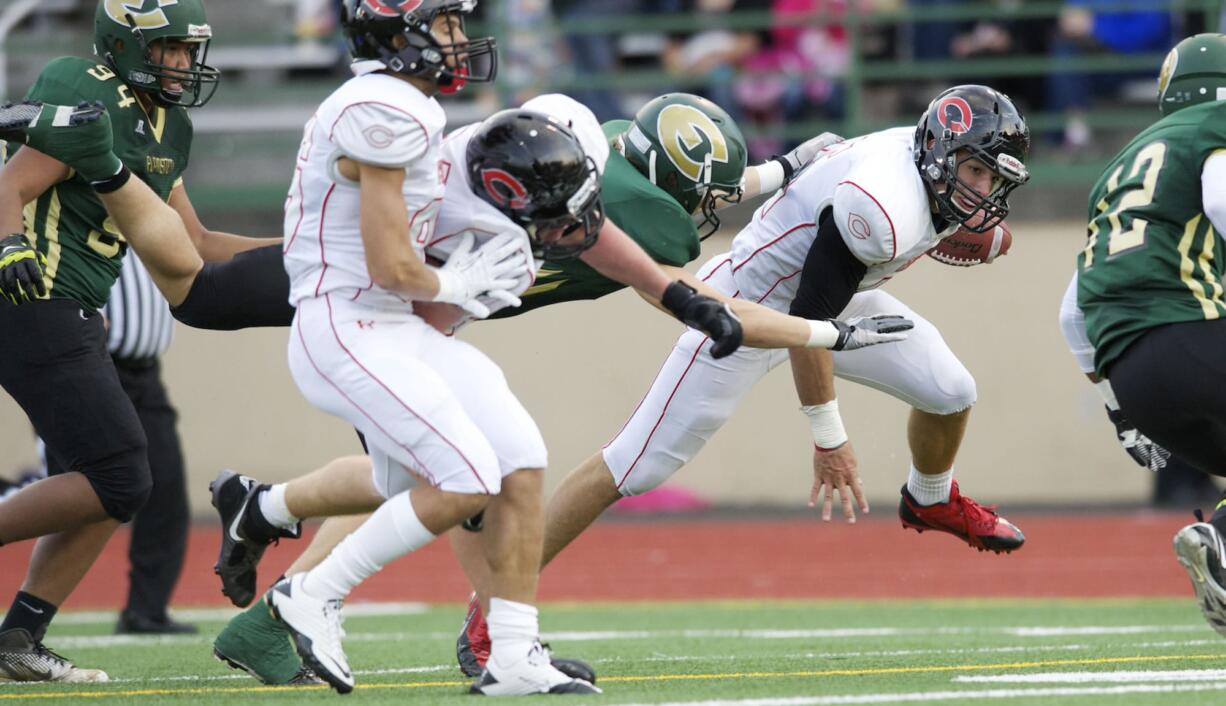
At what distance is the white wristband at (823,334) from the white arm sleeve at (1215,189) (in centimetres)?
97

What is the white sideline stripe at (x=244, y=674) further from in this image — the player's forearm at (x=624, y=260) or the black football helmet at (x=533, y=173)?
the black football helmet at (x=533, y=173)

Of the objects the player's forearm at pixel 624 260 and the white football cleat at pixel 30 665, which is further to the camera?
the white football cleat at pixel 30 665

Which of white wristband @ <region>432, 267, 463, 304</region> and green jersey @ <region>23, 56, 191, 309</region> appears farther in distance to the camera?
green jersey @ <region>23, 56, 191, 309</region>

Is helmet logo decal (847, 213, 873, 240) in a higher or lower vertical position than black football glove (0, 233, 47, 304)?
lower

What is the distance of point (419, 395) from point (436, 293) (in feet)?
0.82

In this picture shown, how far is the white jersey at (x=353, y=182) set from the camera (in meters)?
3.89

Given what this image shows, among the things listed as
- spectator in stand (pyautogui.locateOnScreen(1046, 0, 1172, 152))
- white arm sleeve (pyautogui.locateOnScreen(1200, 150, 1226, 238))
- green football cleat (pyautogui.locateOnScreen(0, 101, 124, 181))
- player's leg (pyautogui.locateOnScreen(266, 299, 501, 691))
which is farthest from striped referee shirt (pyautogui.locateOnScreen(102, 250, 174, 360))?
spectator in stand (pyautogui.locateOnScreen(1046, 0, 1172, 152))

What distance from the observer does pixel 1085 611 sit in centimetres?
757

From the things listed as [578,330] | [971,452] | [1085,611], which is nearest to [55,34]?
[578,330]

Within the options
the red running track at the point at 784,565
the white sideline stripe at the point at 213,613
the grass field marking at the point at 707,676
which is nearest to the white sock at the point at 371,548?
the grass field marking at the point at 707,676

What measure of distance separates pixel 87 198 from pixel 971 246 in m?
2.92

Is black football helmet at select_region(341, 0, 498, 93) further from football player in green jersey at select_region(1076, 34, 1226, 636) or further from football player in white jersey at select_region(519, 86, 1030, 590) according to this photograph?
football player in green jersey at select_region(1076, 34, 1226, 636)

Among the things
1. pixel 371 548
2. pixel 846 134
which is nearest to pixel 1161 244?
pixel 371 548

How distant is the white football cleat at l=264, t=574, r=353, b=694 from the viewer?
402 cm
